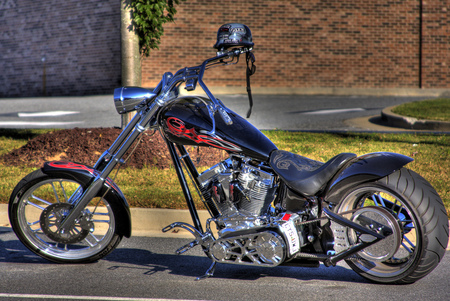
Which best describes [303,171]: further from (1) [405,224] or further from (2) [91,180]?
(2) [91,180]

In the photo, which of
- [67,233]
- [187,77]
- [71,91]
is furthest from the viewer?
[71,91]

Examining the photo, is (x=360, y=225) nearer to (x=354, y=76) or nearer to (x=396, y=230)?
(x=396, y=230)

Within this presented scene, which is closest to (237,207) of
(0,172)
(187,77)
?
(187,77)

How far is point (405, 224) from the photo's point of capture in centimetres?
340

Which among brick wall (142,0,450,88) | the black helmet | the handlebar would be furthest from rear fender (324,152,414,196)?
brick wall (142,0,450,88)

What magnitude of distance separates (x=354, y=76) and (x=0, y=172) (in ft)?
45.8

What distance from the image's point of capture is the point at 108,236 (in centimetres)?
395

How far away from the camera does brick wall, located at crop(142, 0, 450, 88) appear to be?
1777 cm

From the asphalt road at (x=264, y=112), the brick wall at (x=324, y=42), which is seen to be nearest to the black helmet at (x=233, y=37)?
the asphalt road at (x=264, y=112)

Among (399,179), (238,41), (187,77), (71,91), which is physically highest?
(238,41)

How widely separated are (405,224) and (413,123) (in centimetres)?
716

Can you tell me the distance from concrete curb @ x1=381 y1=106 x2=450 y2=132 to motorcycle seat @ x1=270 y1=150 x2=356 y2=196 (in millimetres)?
7073

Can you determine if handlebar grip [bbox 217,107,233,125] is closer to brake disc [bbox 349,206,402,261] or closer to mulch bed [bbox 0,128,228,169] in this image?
brake disc [bbox 349,206,402,261]

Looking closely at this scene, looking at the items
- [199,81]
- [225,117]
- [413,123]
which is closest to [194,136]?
[225,117]
